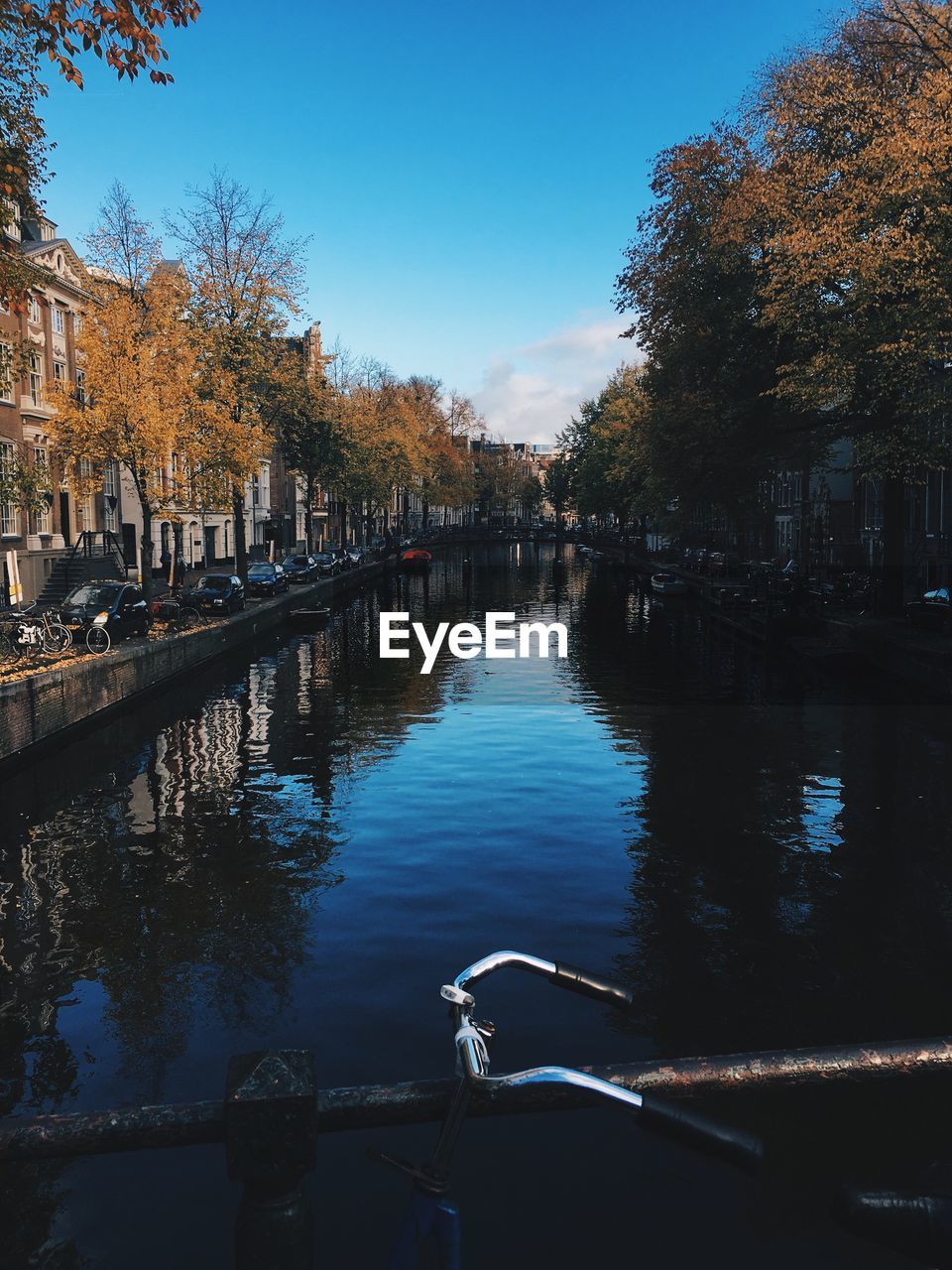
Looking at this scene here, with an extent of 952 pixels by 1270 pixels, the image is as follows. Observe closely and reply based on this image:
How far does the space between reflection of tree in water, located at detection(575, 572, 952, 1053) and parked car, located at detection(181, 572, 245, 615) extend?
20.4 m

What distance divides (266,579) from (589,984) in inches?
2015

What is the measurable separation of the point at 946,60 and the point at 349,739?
22857 millimetres

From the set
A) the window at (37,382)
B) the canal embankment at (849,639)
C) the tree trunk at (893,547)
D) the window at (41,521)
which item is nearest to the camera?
the canal embankment at (849,639)

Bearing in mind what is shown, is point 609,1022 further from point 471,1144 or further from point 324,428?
point 324,428

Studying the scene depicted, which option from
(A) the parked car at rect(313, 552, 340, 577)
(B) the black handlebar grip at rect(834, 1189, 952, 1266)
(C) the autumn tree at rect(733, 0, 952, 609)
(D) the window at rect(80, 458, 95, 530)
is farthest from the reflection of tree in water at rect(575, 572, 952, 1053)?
(A) the parked car at rect(313, 552, 340, 577)

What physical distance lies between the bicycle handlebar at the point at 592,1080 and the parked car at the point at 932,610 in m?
31.2

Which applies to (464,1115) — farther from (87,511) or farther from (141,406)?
(87,511)

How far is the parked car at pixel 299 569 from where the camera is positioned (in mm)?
61750

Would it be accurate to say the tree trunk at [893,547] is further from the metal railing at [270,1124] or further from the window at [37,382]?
the window at [37,382]

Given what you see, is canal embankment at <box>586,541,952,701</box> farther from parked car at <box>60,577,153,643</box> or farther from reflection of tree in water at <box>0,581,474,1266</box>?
parked car at <box>60,577,153,643</box>

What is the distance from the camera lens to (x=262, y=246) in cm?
4706

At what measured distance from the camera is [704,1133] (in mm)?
2758

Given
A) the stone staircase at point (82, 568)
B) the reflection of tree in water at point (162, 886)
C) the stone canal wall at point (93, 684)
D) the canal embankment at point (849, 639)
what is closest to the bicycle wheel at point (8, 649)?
the stone canal wall at point (93, 684)

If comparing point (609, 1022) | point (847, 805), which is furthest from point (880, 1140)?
point (847, 805)
